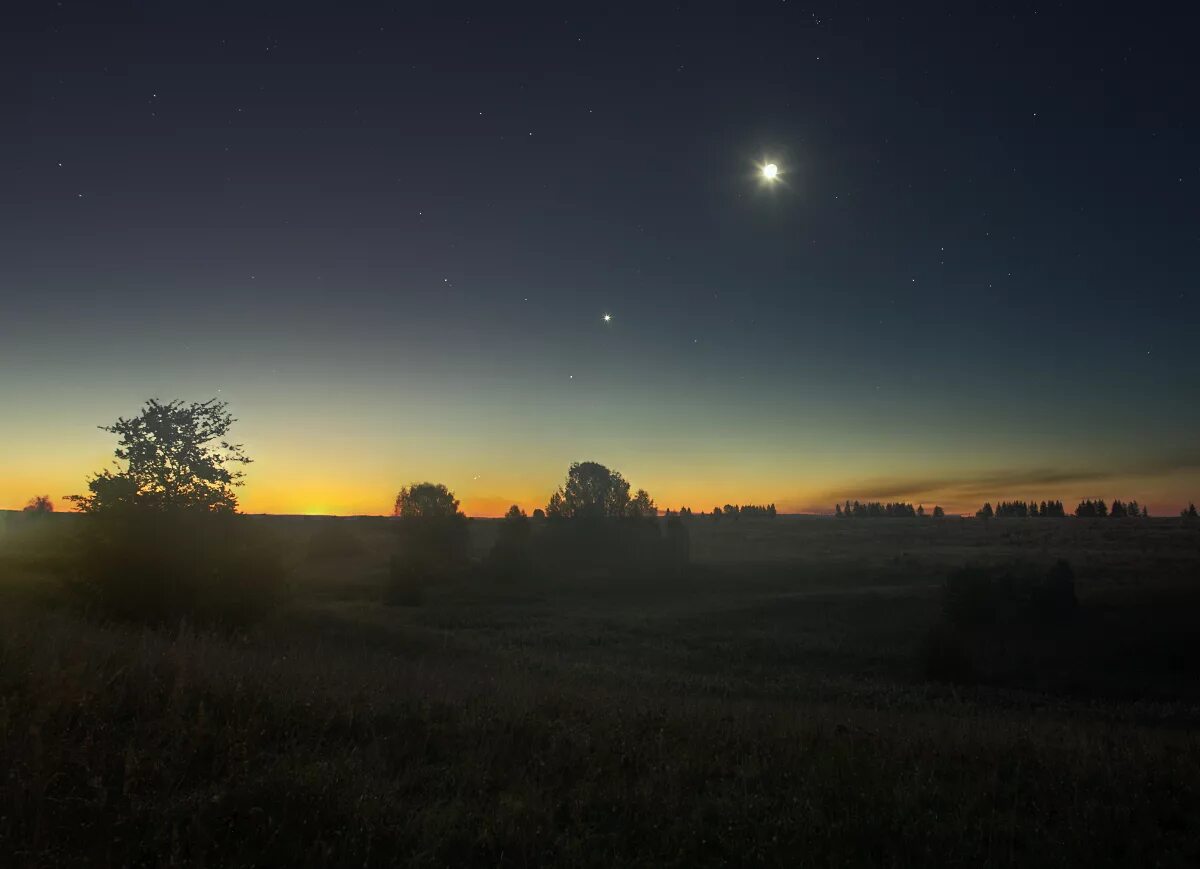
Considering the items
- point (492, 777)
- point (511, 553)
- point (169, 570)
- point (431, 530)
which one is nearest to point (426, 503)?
point (431, 530)

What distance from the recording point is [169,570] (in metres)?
21.5

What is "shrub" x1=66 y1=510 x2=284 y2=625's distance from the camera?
2088cm

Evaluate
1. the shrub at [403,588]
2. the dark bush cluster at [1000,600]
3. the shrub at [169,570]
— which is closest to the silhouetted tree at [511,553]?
the shrub at [403,588]

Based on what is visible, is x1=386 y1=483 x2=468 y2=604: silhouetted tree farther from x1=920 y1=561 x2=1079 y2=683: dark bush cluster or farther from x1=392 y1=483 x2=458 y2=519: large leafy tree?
x1=920 y1=561 x2=1079 y2=683: dark bush cluster

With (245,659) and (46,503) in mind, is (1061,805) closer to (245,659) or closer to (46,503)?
(245,659)

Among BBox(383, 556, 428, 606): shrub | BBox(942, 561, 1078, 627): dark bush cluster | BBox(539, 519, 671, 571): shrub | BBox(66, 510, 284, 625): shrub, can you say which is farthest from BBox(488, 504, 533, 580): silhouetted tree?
BBox(66, 510, 284, 625): shrub

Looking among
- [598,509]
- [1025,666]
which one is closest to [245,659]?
[1025,666]

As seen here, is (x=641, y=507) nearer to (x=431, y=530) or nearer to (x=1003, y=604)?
(x=431, y=530)

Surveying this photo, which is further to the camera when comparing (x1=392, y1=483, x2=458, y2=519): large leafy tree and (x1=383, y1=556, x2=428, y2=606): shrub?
(x1=392, y1=483, x2=458, y2=519): large leafy tree

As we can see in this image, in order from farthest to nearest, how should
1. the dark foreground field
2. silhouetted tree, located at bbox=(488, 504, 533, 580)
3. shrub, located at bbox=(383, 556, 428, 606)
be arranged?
silhouetted tree, located at bbox=(488, 504, 533, 580), shrub, located at bbox=(383, 556, 428, 606), the dark foreground field

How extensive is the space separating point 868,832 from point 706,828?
4.41ft

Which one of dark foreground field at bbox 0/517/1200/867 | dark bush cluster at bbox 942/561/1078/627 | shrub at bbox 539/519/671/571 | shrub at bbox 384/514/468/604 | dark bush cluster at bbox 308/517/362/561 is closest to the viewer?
dark foreground field at bbox 0/517/1200/867

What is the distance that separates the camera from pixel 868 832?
5477mm

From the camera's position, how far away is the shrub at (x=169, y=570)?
20.9m
